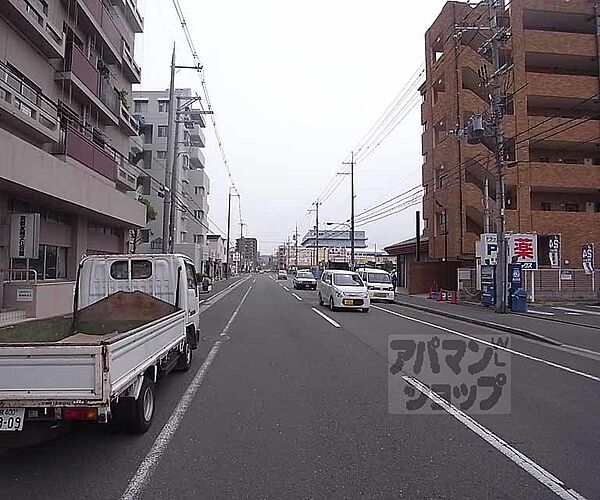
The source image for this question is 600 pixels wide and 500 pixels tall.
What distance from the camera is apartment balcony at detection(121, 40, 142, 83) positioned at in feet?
101

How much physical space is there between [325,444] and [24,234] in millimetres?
14919

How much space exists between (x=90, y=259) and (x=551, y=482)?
794cm

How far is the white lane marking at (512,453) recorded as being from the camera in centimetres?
489

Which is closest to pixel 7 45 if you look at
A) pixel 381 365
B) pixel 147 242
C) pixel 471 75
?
pixel 381 365

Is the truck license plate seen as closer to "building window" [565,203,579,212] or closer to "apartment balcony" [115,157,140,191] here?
"apartment balcony" [115,157,140,191]

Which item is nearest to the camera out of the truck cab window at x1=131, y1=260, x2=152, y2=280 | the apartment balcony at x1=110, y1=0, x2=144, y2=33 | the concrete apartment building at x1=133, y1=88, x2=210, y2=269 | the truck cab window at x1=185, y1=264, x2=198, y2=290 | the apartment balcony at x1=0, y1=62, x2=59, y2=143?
the truck cab window at x1=131, y1=260, x2=152, y2=280

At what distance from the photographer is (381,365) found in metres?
11.1

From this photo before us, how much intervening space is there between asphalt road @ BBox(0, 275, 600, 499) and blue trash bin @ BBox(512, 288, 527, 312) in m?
14.3

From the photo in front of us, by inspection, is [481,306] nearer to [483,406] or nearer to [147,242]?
[483,406]

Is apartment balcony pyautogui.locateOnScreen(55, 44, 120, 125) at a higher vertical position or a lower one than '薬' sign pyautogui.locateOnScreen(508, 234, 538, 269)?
higher

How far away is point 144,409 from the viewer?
6.64 m

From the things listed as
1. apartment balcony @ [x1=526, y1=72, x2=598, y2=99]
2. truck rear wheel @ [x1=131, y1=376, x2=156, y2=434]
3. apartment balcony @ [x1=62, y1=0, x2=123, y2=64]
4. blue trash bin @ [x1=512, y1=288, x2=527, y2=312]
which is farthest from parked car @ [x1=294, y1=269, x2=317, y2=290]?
truck rear wheel @ [x1=131, y1=376, x2=156, y2=434]

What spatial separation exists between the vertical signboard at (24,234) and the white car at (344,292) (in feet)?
39.2

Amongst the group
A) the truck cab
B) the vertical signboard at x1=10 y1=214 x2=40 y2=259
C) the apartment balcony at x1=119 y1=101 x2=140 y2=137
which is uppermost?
the apartment balcony at x1=119 y1=101 x2=140 y2=137
